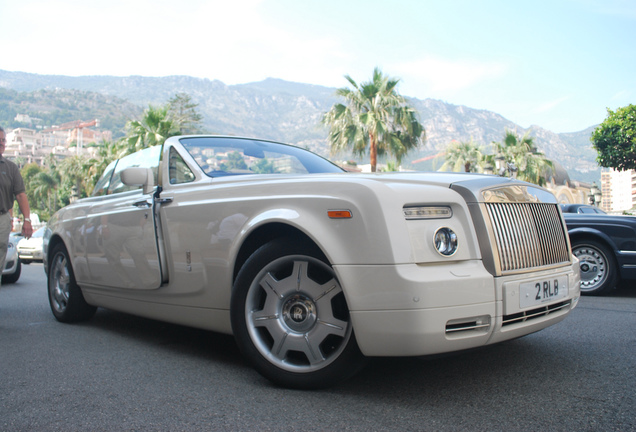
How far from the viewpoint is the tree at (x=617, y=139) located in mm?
38312

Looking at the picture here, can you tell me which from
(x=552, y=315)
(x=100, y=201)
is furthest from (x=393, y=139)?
(x=552, y=315)

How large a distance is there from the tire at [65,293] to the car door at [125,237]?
553 millimetres

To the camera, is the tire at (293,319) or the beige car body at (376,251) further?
the tire at (293,319)

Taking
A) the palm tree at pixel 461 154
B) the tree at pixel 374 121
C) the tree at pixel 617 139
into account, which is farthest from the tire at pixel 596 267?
the tree at pixel 617 139

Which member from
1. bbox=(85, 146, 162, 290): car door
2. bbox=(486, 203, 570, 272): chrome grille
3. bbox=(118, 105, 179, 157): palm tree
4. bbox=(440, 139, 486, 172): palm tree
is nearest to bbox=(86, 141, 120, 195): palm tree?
bbox=(118, 105, 179, 157): palm tree

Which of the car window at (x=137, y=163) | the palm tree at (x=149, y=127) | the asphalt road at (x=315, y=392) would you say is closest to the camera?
the asphalt road at (x=315, y=392)

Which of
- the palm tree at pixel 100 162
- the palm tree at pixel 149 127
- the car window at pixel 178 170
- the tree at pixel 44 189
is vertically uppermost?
the palm tree at pixel 149 127

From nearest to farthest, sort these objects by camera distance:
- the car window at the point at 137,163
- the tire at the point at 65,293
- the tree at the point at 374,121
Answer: the car window at the point at 137,163
the tire at the point at 65,293
the tree at the point at 374,121

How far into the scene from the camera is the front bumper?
232 cm

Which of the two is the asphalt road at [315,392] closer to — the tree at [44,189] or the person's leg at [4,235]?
the person's leg at [4,235]

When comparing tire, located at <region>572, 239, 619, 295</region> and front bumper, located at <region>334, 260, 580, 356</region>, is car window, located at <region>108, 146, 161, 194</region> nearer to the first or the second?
front bumper, located at <region>334, 260, 580, 356</region>

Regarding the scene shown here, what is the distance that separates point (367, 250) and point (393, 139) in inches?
755

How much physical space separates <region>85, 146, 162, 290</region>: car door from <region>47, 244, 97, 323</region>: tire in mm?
553

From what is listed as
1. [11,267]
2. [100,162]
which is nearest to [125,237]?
[11,267]
